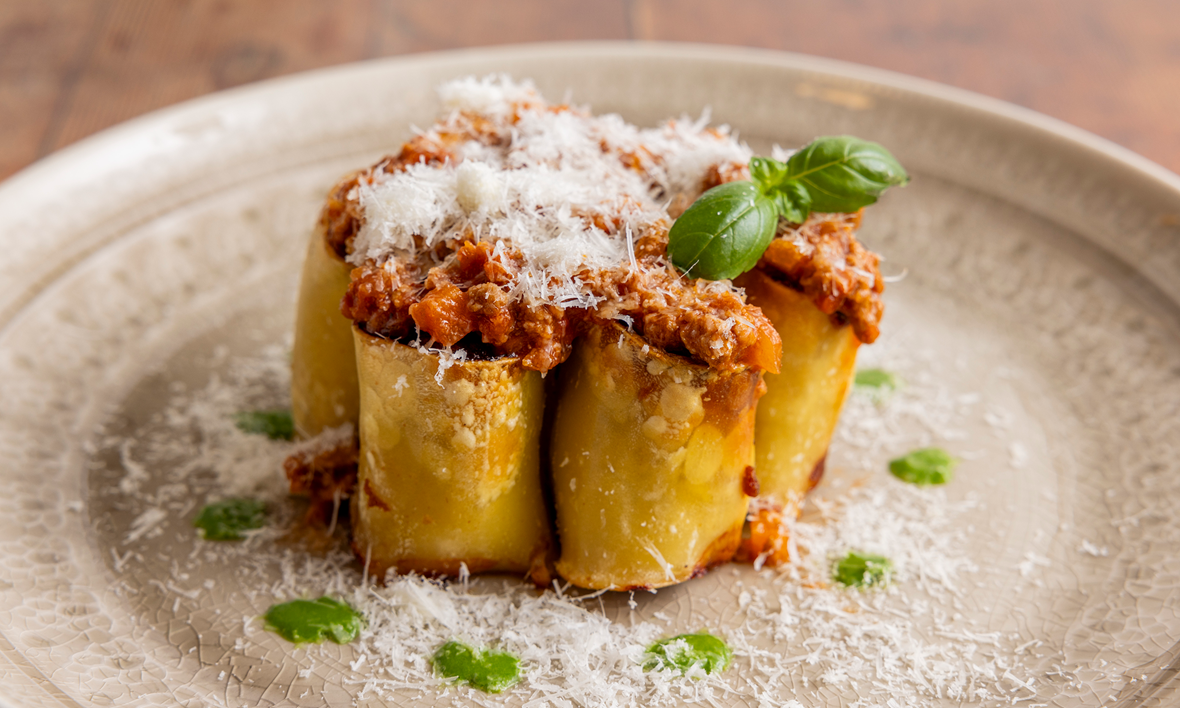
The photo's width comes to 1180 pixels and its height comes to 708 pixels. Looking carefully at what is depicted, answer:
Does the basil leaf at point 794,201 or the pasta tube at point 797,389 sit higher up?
the basil leaf at point 794,201

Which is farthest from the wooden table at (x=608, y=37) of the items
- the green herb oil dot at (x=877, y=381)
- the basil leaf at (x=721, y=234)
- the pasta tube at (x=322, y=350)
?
the basil leaf at (x=721, y=234)

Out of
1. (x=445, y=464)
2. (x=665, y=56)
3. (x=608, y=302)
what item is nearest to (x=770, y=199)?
(x=608, y=302)

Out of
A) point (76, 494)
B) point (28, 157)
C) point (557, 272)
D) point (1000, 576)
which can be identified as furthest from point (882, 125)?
point (28, 157)

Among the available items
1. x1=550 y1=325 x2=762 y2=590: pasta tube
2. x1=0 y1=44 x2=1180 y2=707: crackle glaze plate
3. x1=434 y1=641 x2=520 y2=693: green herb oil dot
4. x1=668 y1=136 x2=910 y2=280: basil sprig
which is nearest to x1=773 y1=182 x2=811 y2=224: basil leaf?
x1=668 y1=136 x2=910 y2=280: basil sprig

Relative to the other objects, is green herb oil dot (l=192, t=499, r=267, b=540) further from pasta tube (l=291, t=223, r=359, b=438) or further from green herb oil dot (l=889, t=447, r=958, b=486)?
green herb oil dot (l=889, t=447, r=958, b=486)

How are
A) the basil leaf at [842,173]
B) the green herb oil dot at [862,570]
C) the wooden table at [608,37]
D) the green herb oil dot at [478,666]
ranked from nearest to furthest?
the green herb oil dot at [478,666] < the basil leaf at [842,173] < the green herb oil dot at [862,570] < the wooden table at [608,37]

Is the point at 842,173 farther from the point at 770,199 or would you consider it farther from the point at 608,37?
the point at 608,37

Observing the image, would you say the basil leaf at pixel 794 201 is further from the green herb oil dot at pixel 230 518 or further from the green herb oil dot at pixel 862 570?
the green herb oil dot at pixel 230 518
